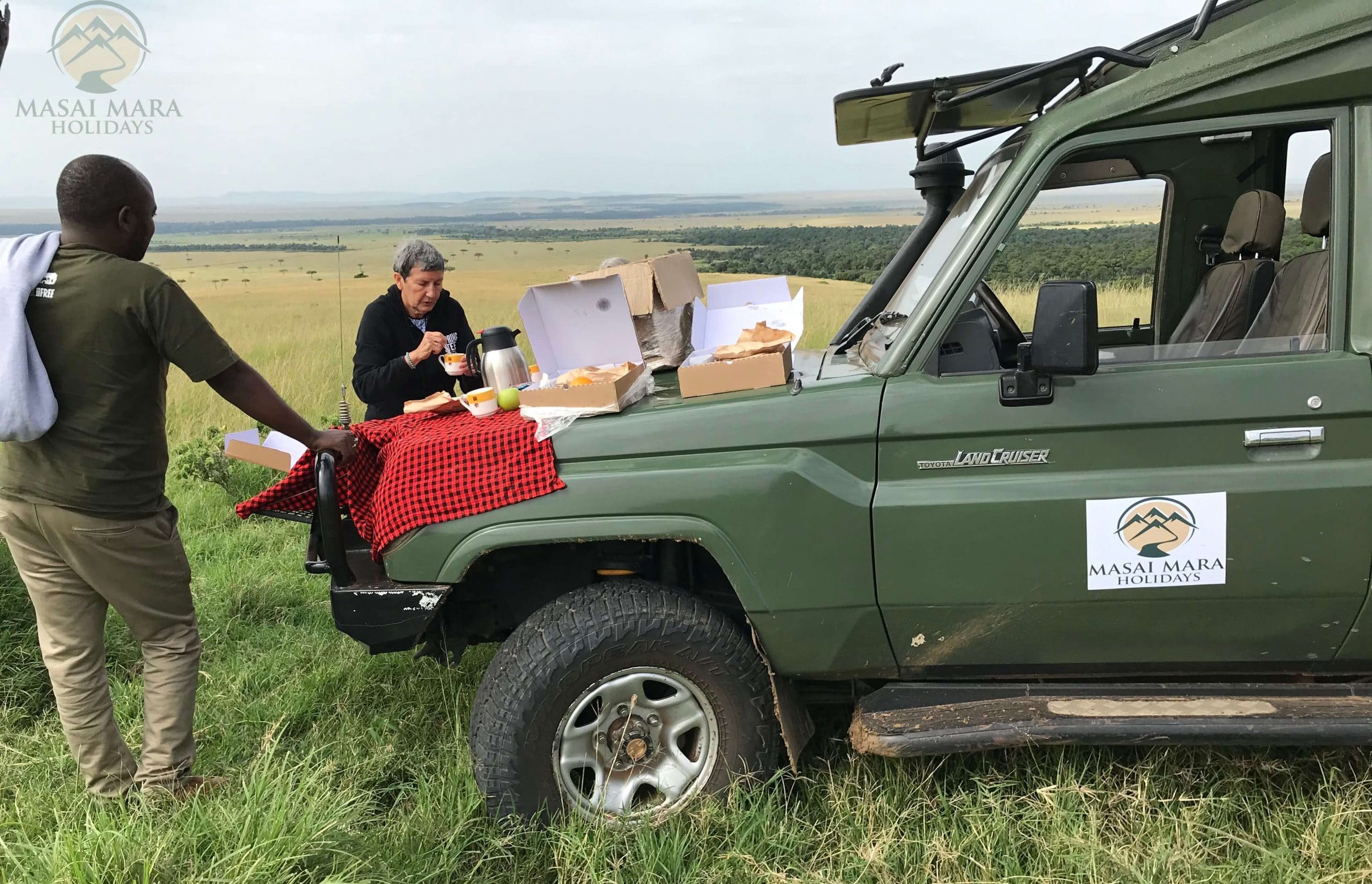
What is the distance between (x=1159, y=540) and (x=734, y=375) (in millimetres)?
1272

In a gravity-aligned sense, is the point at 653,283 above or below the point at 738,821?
above

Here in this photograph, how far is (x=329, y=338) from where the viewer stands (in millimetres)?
15812

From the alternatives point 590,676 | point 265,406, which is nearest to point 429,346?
point 265,406

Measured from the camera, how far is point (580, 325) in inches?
128

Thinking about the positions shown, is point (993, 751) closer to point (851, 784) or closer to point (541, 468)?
point (851, 784)

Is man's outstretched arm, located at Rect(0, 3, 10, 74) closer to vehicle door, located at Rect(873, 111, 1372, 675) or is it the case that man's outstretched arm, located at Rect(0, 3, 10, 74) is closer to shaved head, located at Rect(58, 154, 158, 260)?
shaved head, located at Rect(58, 154, 158, 260)

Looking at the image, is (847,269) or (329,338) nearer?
(847,269)

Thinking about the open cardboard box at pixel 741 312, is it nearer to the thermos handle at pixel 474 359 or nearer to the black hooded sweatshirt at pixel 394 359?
the thermos handle at pixel 474 359

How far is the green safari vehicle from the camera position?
251 centimetres

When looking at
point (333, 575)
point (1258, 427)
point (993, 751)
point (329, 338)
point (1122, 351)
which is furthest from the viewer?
point (329, 338)

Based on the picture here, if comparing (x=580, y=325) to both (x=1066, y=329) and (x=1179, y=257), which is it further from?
(x=1179, y=257)

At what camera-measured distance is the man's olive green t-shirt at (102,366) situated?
105 inches

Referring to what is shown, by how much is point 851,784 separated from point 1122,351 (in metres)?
1.56

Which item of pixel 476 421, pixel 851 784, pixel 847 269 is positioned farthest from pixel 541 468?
pixel 847 269
